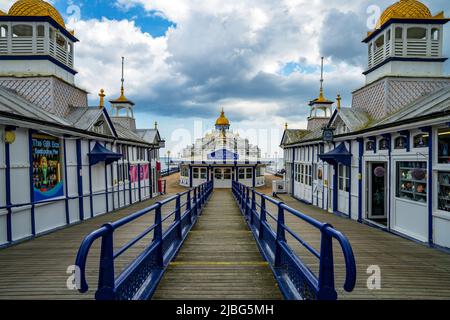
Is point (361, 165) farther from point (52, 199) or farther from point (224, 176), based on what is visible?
point (224, 176)

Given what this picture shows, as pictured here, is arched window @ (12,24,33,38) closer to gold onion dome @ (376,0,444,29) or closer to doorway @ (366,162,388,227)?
doorway @ (366,162,388,227)

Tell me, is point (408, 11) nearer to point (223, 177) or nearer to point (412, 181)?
point (412, 181)

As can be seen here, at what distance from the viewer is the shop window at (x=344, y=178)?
37.9 feet

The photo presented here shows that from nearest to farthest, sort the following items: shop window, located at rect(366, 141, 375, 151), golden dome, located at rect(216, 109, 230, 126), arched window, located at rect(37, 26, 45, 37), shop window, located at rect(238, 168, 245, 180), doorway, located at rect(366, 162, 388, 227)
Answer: shop window, located at rect(366, 141, 375, 151) < doorway, located at rect(366, 162, 388, 227) < arched window, located at rect(37, 26, 45, 37) < shop window, located at rect(238, 168, 245, 180) < golden dome, located at rect(216, 109, 230, 126)

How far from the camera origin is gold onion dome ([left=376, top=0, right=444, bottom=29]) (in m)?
11.9

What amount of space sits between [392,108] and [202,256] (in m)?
11.4

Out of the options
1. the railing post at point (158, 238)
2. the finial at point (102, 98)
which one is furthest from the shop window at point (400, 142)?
the finial at point (102, 98)

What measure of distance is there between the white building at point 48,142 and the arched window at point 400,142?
36.3 feet

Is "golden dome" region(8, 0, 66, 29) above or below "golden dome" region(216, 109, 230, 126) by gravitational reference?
above

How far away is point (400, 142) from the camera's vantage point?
7.97m

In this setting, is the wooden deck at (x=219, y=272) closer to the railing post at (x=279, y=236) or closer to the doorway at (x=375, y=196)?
the railing post at (x=279, y=236)

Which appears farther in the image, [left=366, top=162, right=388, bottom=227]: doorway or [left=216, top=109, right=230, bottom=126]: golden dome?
[left=216, top=109, right=230, bottom=126]: golden dome

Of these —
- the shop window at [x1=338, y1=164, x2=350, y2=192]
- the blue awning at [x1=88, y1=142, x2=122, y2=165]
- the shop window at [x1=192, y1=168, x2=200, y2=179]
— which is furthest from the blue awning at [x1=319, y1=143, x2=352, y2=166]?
the shop window at [x1=192, y1=168, x2=200, y2=179]

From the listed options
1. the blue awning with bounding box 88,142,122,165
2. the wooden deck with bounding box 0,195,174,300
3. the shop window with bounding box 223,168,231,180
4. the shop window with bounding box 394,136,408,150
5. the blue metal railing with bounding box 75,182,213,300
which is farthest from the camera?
the shop window with bounding box 223,168,231,180
